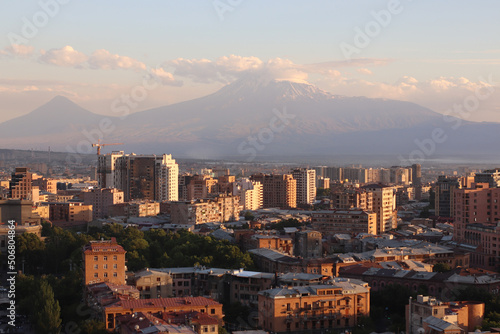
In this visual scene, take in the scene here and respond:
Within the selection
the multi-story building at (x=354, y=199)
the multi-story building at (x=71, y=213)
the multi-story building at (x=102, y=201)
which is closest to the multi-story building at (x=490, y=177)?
the multi-story building at (x=354, y=199)

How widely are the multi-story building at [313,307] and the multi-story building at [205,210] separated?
24.6 meters

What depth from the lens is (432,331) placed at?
746 inches

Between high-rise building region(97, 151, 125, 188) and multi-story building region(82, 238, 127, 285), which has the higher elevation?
high-rise building region(97, 151, 125, 188)

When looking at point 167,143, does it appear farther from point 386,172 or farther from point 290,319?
point 290,319

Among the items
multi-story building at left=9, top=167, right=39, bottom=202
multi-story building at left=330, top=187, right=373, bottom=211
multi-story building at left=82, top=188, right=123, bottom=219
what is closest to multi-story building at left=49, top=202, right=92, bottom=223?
multi-story building at left=82, top=188, right=123, bottom=219

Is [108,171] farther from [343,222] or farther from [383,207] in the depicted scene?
[343,222]

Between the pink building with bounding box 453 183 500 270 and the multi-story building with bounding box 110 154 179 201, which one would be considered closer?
the pink building with bounding box 453 183 500 270

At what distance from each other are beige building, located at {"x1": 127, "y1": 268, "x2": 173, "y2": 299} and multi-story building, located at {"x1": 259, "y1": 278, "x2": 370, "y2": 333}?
12.4ft

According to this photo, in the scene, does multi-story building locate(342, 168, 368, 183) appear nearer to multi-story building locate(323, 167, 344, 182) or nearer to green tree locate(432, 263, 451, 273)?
multi-story building locate(323, 167, 344, 182)

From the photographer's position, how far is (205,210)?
4903cm

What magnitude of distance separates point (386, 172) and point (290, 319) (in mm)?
86260

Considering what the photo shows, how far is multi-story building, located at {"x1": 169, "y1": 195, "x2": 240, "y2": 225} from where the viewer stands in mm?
47500

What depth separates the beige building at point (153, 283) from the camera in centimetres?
2538

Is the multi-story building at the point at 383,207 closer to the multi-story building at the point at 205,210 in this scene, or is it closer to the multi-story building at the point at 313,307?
the multi-story building at the point at 205,210
